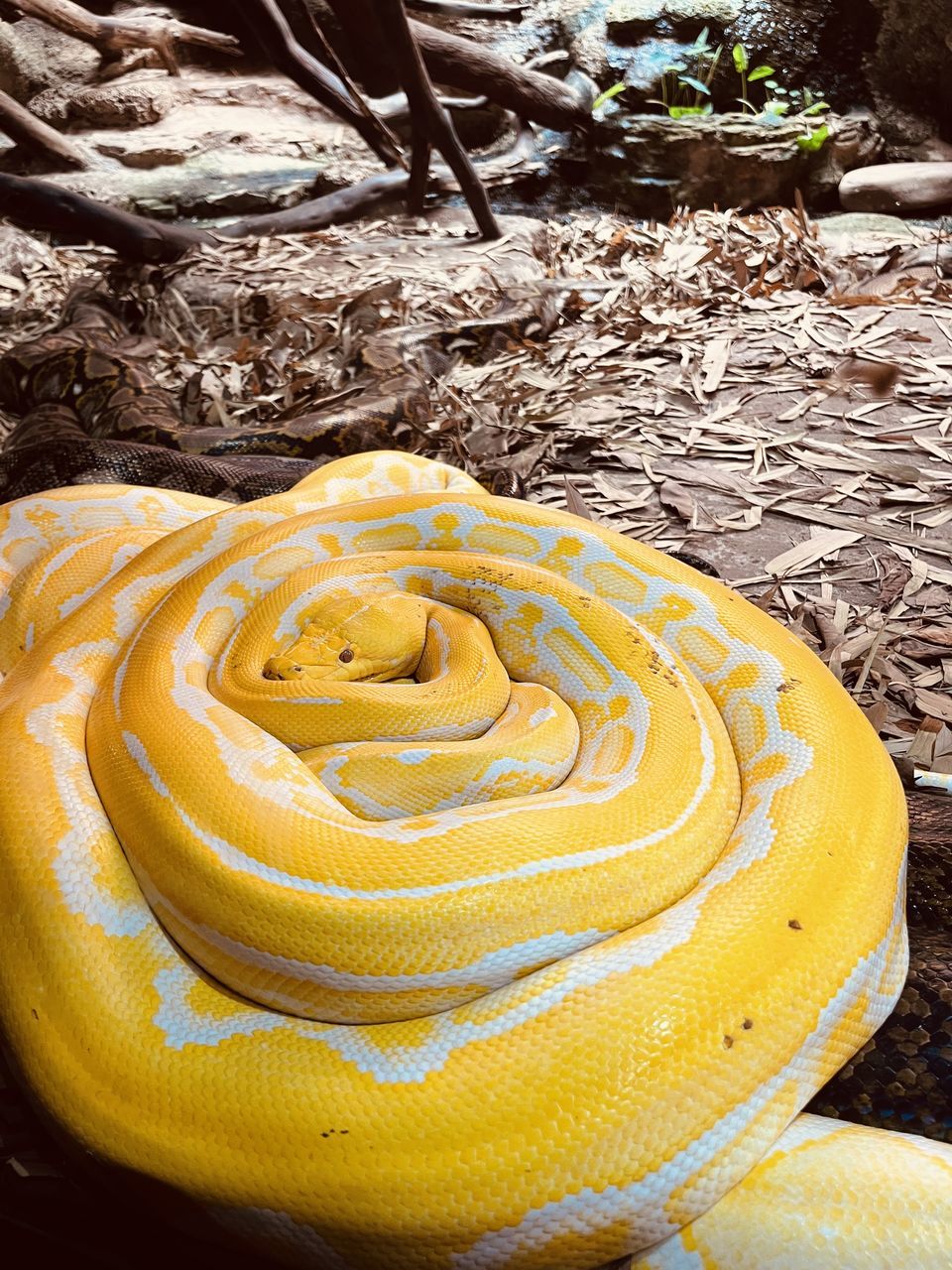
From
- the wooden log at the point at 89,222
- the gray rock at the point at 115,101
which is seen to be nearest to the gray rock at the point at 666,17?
the gray rock at the point at 115,101

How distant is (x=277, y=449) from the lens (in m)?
3.46

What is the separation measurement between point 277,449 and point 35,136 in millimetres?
3509

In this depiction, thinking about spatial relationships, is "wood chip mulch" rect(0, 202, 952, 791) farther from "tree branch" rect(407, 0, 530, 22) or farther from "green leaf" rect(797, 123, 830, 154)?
"tree branch" rect(407, 0, 530, 22)

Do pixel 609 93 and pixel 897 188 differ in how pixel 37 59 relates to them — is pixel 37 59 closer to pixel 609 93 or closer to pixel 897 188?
pixel 609 93

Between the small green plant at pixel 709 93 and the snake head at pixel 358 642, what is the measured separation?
5.48 m

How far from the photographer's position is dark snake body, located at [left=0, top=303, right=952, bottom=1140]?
4.50ft

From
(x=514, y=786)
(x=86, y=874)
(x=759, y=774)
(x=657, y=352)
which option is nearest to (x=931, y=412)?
(x=657, y=352)

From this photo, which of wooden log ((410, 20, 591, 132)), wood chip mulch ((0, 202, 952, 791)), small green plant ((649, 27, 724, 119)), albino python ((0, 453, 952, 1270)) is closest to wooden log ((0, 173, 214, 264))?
wood chip mulch ((0, 202, 952, 791))

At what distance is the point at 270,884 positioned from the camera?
1.29 metres

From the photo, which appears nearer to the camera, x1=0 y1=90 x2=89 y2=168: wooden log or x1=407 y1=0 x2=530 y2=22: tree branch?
x1=407 y1=0 x2=530 y2=22: tree branch

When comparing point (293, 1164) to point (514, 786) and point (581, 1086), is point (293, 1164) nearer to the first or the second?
point (581, 1086)

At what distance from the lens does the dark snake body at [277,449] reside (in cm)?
137

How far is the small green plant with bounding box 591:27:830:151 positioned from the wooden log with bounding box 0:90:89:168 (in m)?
3.48

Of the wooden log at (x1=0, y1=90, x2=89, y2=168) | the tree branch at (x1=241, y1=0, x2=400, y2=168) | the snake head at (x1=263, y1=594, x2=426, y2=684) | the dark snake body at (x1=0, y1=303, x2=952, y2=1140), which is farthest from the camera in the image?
the wooden log at (x1=0, y1=90, x2=89, y2=168)
